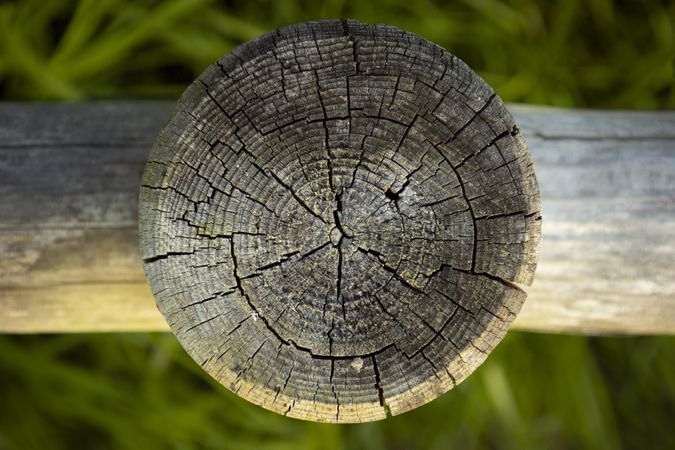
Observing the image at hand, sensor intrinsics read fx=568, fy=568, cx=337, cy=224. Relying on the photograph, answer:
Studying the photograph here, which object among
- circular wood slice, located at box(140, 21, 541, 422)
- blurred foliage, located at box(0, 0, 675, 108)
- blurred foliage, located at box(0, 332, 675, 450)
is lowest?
blurred foliage, located at box(0, 332, 675, 450)

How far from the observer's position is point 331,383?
921 mm

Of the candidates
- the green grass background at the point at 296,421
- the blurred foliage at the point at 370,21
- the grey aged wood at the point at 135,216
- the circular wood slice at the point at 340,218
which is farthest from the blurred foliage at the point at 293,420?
the circular wood slice at the point at 340,218

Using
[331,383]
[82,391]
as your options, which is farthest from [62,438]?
[331,383]

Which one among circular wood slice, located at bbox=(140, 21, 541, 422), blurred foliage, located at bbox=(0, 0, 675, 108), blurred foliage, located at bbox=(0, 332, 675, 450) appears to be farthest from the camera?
blurred foliage, located at bbox=(0, 332, 675, 450)

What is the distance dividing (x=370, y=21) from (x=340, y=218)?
4.11 feet

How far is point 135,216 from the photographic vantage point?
3.92 ft

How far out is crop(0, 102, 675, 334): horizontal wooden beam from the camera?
1201 millimetres

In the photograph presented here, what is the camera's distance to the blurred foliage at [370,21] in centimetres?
176

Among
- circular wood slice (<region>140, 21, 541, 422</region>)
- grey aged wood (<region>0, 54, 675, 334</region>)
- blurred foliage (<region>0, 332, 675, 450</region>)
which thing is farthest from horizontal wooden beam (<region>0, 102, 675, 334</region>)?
blurred foliage (<region>0, 332, 675, 450</region>)

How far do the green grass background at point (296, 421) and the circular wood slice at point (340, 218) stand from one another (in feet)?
3.06

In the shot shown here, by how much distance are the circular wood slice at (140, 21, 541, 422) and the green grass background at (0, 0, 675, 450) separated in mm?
931

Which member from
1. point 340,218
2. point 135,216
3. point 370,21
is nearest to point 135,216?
point 135,216

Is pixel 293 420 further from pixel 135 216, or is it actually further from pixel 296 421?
pixel 135 216

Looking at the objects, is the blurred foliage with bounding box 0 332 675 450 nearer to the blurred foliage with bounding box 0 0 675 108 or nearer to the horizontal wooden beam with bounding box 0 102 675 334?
the horizontal wooden beam with bounding box 0 102 675 334
